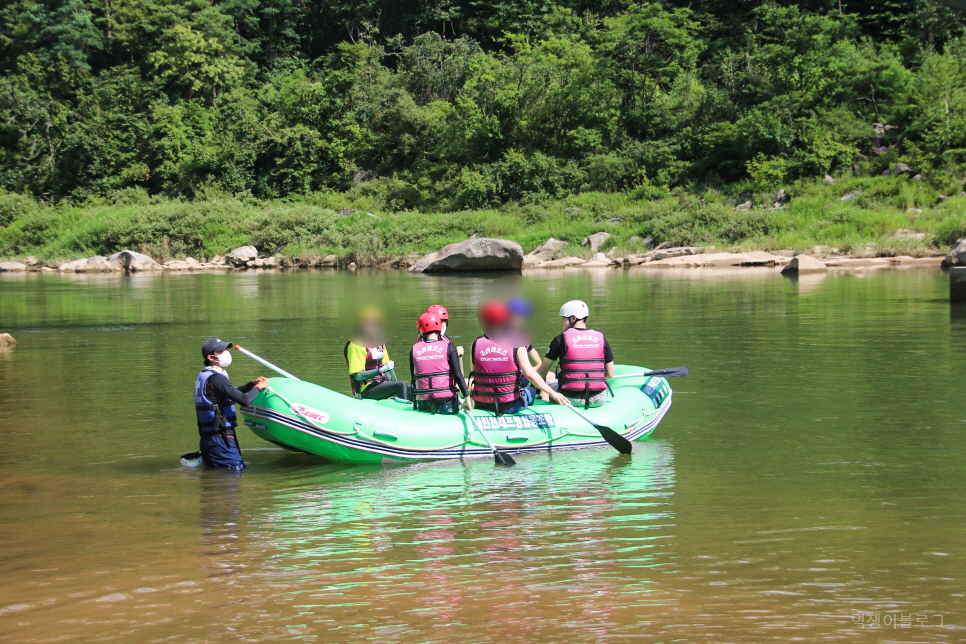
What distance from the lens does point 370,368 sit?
365 inches

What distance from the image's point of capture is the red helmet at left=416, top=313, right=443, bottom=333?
7996mm

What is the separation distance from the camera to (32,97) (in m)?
55.0

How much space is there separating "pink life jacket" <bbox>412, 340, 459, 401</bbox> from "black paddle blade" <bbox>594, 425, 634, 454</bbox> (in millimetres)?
1394

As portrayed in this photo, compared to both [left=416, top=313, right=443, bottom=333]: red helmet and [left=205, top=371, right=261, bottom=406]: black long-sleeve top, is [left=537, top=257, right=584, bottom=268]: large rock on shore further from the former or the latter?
[left=205, top=371, right=261, bottom=406]: black long-sleeve top

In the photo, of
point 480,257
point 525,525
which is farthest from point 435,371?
point 480,257

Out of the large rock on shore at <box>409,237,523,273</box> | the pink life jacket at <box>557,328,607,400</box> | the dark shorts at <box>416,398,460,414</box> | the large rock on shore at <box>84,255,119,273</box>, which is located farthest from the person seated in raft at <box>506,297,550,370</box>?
the large rock on shore at <box>84,255,119,273</box>

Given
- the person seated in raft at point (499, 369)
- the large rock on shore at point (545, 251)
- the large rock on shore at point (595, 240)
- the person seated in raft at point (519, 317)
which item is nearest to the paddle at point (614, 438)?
the person seated in raft at point (499, 369)

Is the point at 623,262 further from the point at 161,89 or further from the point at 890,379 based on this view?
the point at 161,89

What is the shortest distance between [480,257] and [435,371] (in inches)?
1139

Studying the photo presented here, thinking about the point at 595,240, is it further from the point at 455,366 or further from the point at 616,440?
→ the point at 455,366

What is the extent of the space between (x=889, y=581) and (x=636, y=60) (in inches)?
1800

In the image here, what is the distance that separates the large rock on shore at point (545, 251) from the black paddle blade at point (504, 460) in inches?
1210

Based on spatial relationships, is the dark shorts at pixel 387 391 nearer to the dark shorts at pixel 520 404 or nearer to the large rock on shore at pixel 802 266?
the dark shorts at pixel 520 404

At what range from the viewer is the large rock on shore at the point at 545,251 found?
38781 millimetres
